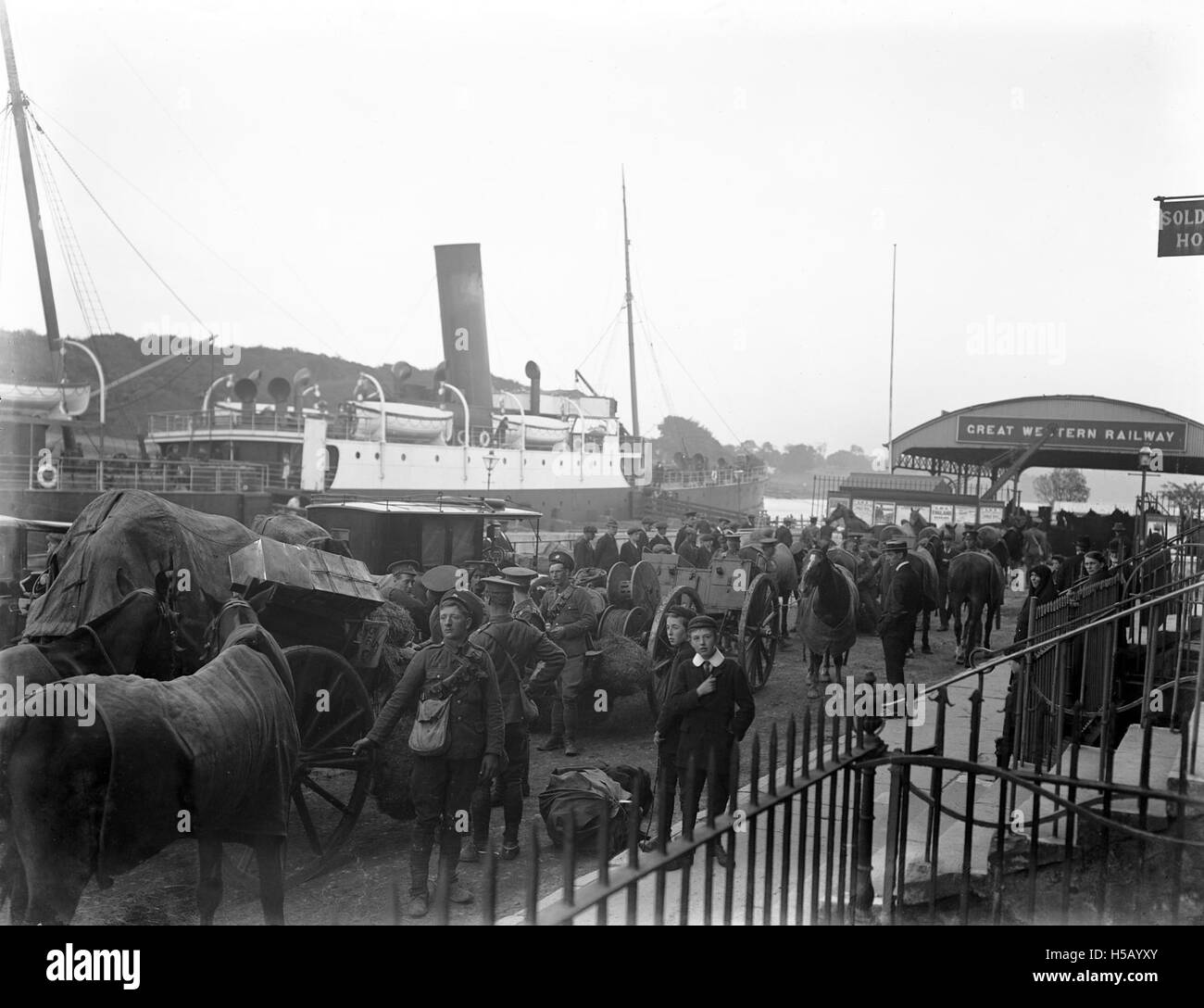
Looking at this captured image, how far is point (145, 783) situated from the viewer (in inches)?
152

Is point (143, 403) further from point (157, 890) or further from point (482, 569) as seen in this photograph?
point (157, 890)

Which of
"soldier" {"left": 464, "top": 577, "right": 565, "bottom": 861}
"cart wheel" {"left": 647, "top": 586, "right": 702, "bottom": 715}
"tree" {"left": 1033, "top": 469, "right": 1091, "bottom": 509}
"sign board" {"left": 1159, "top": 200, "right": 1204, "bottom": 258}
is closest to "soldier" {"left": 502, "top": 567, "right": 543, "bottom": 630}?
"soldier" {"left": 464, "top": 577, "right": 565, "bottom": 861}

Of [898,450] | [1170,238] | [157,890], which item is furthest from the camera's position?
[898,450]

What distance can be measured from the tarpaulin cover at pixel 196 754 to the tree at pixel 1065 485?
113 feet

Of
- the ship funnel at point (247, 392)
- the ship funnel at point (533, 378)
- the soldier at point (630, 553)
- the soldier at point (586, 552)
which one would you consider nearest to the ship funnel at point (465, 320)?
the ship funnel at point (533, 378)

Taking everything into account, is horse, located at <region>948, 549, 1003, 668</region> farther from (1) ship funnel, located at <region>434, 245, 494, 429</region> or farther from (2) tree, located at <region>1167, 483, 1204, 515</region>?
A: (1) ship funnel, located at <region>434, 245, 494, 429</region>

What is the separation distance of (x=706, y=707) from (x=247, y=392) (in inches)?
615

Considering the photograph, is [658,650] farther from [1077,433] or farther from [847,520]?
[847,520]

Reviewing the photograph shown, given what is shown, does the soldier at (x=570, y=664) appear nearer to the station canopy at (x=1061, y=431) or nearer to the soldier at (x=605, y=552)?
the soldier at (x=605, y=552)

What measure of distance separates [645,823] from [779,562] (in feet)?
22.9

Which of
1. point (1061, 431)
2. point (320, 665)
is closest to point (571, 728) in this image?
point (320, 665)
